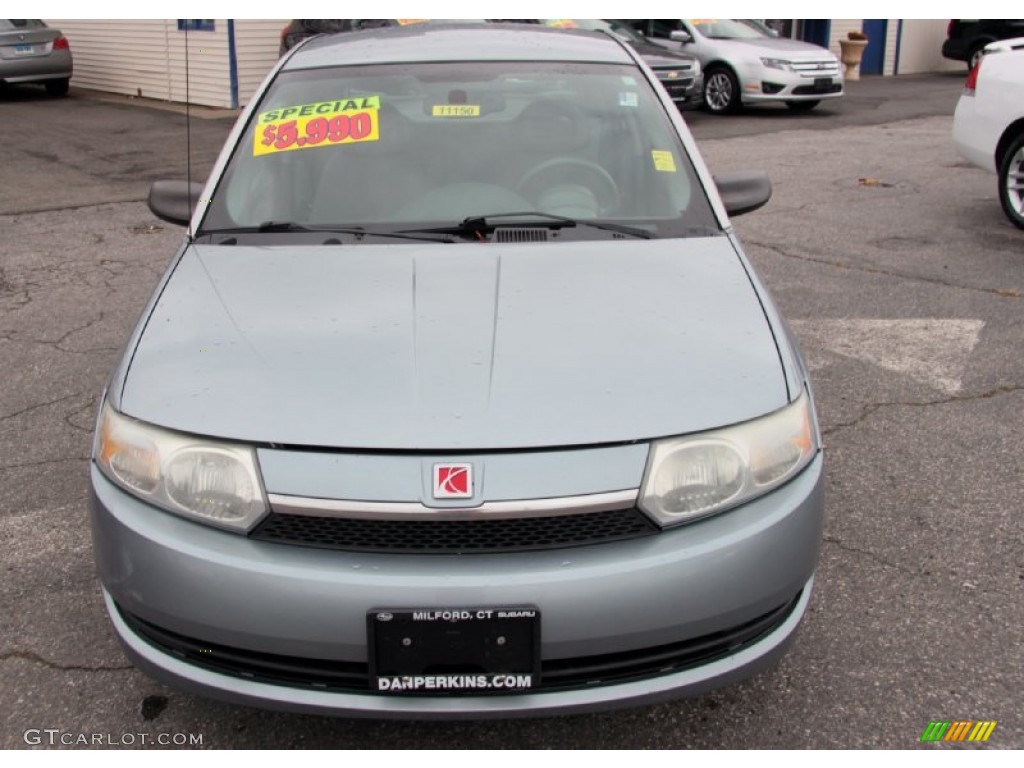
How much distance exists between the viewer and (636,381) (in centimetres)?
236

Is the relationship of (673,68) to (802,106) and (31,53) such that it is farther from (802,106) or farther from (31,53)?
(31,53)

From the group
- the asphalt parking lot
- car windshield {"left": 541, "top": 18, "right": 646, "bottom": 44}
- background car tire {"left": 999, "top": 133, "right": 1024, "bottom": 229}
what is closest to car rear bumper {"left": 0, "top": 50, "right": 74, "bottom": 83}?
the asphalt parking lot

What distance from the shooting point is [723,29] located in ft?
52.0

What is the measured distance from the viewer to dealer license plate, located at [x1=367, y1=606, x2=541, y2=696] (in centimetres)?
208

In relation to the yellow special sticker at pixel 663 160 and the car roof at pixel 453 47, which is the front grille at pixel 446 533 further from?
the car roof at pixel 453 47

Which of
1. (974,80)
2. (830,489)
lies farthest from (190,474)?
(974,80)

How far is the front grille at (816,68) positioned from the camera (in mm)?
14867

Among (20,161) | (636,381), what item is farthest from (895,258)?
(20,161)

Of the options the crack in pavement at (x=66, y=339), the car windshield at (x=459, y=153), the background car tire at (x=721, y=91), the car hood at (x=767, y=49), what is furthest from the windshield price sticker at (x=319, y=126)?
the car hood at (x=767, y=49)

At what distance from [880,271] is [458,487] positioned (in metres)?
5.26

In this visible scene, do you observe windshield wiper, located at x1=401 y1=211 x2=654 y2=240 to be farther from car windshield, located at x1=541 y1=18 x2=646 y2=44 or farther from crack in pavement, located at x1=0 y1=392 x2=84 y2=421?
car windshield, located at x1=541 y1=18 x2=646 y2=44

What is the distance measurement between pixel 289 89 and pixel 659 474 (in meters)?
2.21

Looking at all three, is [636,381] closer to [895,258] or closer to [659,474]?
[659,474]

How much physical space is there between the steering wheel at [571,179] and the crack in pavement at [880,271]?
3.58 meters
